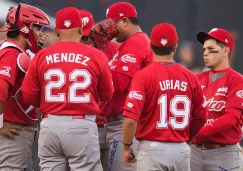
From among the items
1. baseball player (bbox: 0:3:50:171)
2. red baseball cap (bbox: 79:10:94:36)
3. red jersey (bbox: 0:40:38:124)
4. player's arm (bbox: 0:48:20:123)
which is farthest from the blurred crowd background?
player's arm (bbox: 0:48:20:123)

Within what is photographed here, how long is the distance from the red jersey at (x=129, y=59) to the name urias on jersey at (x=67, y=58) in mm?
891

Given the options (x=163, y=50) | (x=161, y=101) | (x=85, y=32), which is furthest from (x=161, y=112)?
(x=85, y=32)

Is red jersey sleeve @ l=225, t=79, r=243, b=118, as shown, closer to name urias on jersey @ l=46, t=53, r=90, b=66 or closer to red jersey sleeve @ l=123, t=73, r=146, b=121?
red jersey sleeve @ l=123, t=73, r=146, b=121

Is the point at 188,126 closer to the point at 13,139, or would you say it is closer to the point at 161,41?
the point at 161,41

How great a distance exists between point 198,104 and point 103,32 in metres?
1.45

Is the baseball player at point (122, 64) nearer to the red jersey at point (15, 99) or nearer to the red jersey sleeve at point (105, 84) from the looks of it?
the red jersey sleeve at point (105, 84)

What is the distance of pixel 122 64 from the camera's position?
6.61m

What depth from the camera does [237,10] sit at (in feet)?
41.2

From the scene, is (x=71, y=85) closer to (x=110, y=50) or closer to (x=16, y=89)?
(x=16, y=89)

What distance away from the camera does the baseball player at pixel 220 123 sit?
6.27m

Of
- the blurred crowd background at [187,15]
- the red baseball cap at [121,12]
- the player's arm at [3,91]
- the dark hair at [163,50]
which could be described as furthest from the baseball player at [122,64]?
the blurred crowd background at [187,15]

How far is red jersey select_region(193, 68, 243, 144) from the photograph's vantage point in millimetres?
6320

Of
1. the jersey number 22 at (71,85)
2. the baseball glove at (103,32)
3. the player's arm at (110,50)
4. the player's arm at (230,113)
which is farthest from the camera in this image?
the player's arm at (110,50)

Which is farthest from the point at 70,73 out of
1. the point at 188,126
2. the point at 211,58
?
the point at 211,58
